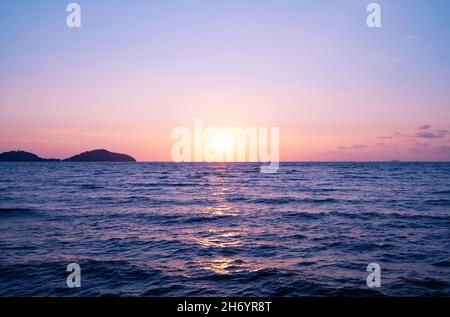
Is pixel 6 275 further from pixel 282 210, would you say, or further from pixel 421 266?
pixel 282 210

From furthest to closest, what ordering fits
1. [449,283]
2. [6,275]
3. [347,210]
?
[347,210] < [6,275] < [449,283]

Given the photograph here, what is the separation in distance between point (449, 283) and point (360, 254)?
332cm

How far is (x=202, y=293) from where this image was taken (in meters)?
8.93

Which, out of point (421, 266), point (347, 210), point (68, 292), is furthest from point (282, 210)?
point (68, 292)

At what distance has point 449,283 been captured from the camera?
947cm

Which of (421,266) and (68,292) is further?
(421,266)

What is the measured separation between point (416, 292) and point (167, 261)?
788 cm
